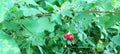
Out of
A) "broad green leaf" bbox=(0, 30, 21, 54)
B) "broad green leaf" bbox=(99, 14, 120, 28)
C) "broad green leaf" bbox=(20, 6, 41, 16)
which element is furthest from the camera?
"broad green leaf" bbox=(99, 14, 120, 28)

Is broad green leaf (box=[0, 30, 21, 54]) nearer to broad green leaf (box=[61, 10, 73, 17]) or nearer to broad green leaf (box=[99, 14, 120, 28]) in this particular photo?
broad green leaf (box=[61, 10, 73, 17])

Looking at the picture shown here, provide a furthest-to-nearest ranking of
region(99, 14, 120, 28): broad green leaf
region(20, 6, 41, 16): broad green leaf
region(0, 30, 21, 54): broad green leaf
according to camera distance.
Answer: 1. region(99, 14, 120, 28): broad green leaf
2. region(20, 6, 41, 16): broad green leaf
3. region(0, 30, 21, 54): broad green leaf

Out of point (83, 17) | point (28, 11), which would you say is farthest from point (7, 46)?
point (83, 17)

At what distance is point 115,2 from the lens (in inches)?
42.5

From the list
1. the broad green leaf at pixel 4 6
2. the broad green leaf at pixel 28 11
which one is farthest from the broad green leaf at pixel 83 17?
the broad green leaf at pixel 4 6

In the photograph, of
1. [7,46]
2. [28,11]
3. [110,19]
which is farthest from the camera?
[110,19]

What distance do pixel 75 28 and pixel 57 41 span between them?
0.91 feet

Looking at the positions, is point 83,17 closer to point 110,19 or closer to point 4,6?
point 110,19

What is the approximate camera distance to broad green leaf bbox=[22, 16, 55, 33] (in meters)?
0.92

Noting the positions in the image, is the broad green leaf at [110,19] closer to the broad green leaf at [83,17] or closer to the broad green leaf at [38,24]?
the broad green leaf at [83,17]

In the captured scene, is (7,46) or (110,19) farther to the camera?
(110,19)

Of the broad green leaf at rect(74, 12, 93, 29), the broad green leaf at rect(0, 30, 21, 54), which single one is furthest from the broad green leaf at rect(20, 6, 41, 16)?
the broad green leaf at rect(0, 30, 21, 54)

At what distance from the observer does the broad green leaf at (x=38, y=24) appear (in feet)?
3.03

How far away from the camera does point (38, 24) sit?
0.96 meters
